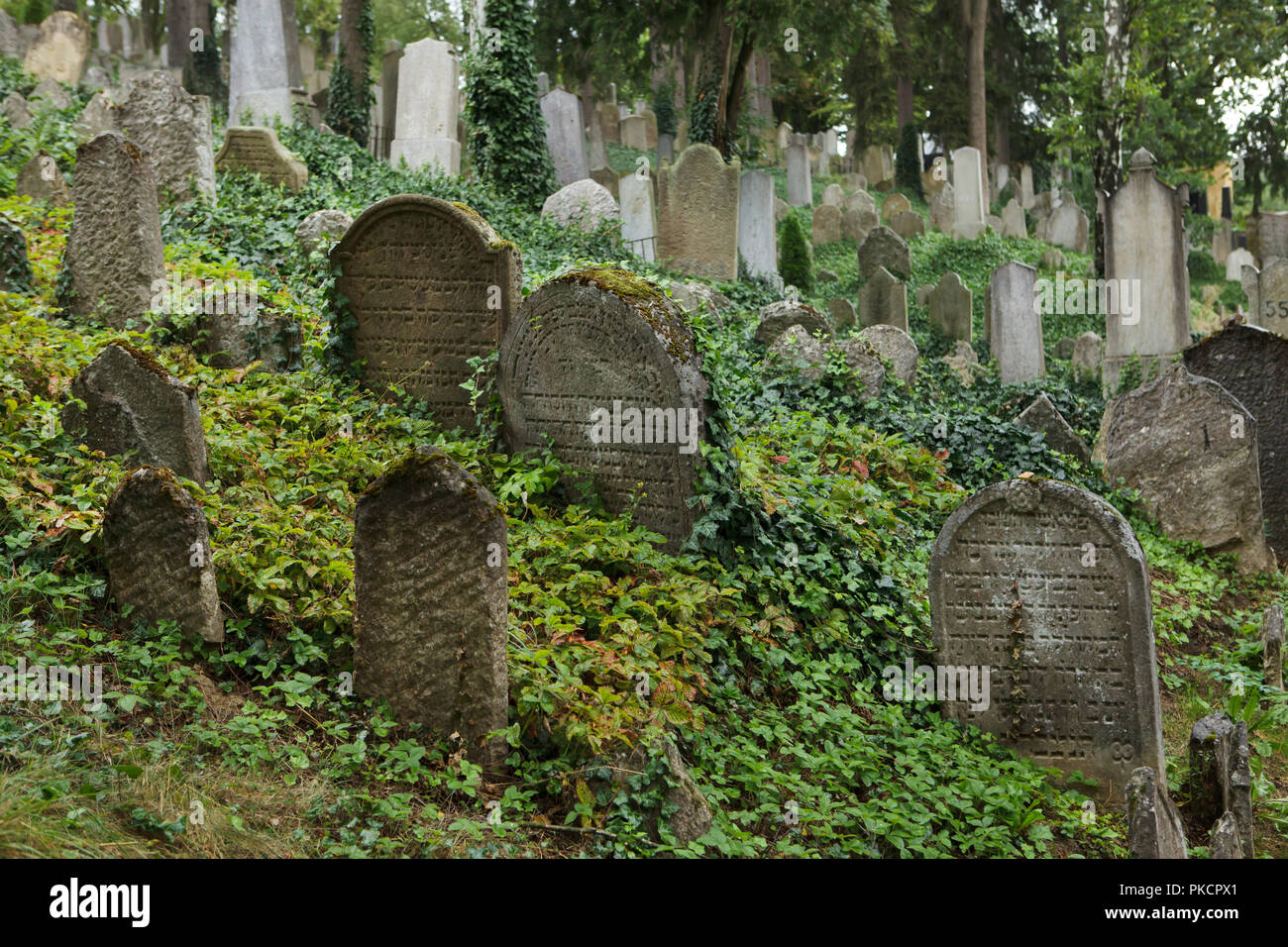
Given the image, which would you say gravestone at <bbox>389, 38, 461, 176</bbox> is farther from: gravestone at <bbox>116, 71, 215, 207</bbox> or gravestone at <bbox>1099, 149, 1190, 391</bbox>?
gravestone at <bbox>1099, 149, 1190, 391</bbox>

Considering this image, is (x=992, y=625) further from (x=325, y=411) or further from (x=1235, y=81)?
(x=1235, y=81)

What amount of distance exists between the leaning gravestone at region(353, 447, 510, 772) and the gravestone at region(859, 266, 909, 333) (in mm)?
12328

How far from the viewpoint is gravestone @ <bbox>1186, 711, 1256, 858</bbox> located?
509 centimetres

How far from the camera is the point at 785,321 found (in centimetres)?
1119

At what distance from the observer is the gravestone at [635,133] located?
3269cm

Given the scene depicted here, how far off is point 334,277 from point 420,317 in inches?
25.1

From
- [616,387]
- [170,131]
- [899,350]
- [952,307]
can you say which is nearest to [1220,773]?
[616,387]

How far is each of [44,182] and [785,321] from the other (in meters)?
7.02

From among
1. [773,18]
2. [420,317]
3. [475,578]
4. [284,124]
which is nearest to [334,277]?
[420,317]

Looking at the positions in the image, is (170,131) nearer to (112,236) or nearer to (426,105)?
(112,236)

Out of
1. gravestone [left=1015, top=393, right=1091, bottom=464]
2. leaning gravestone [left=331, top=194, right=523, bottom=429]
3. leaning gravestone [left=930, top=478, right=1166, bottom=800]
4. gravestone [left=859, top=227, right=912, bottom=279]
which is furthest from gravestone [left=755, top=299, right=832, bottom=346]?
gravestone [left=859, top=227, right=912, bottom=279]
